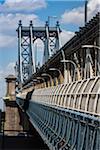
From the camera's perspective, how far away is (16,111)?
65812 millimetres

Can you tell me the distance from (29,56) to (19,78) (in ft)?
13.2

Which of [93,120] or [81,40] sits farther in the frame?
[81,40]

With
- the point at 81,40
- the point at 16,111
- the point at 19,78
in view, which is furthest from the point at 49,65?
the point at 19,78

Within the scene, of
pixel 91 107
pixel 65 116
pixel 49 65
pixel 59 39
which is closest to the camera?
pixel 91 107

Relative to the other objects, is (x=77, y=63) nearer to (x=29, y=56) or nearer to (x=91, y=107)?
(x=91, y=107)

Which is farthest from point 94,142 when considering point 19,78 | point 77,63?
point 19,78

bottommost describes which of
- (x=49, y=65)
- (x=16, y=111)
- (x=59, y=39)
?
(x=16, y=111)

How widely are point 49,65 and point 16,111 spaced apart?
83.9ft

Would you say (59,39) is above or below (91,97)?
above

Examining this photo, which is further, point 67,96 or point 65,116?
point 67,96

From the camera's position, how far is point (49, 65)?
4109 cm

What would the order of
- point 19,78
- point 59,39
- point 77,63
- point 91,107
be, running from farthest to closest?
1. point 19,78
2. point 59,39
3. point 77,63
4. point 91,107

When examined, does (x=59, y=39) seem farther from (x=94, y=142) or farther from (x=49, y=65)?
(x=94, y=142)

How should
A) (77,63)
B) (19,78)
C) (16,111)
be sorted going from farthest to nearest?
(19,78) → (16,111) → (77,63)
